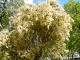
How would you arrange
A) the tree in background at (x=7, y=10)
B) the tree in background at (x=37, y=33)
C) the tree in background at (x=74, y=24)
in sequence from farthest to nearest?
the tree in background at (x=74, y=24), the tree in background at (x=7, y=10), the tree in background at (x=37, y=33)

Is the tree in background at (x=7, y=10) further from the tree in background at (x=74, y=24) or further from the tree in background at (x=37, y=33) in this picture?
the tree in background at (x=74, y=24)

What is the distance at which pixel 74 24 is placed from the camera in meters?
30.9

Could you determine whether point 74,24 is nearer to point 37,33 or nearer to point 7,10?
point 7,10

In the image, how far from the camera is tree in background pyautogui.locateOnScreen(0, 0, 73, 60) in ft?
56.5

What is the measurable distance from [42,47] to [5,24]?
24.0ft

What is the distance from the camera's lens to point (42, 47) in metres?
17.3

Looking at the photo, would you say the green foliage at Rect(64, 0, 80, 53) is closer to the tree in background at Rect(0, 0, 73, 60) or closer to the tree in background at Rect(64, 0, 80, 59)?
the tree in background at Rect(64, 0, 80, 59)

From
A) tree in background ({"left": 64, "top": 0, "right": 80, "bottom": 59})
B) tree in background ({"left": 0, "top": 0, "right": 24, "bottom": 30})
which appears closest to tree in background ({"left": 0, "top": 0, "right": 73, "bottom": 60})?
tree in background ({"left": 0, "top": 0, "right": 24, "bottom": 30})

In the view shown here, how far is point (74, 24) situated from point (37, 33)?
13.6 metres

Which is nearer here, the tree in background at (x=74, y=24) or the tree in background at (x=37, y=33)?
the tree in background at (x=37, y=33)

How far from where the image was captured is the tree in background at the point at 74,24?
99.7 ft

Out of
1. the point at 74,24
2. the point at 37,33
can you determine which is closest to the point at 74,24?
the point at 74,24

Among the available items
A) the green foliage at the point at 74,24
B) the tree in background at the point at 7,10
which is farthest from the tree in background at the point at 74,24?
the tree in background at the point at 7,10

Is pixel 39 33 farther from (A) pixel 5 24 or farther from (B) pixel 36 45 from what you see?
(A) pixel 5 24
